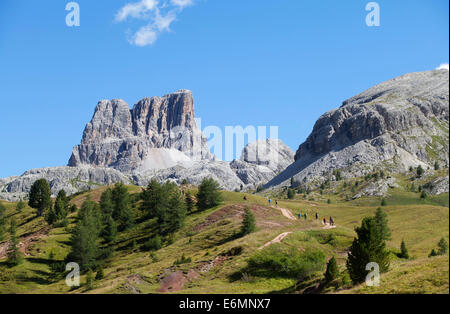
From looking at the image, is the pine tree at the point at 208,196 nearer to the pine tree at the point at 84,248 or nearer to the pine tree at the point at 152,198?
the pine tree at the point at 152,198

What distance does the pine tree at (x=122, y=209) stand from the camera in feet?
376

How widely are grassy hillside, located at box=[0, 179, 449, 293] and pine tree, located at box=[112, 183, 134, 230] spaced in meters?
3.29

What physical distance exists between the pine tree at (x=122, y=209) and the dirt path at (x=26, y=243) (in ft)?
66.2

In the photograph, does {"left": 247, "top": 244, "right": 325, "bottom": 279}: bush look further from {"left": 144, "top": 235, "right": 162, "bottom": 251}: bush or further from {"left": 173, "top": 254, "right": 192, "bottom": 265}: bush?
{"left": 144, "top": 235, "right": 162, "bottom": 251}: bush

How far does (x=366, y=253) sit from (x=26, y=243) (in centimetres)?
9245

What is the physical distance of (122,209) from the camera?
396 feet

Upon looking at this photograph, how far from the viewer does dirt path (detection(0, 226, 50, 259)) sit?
100137mm

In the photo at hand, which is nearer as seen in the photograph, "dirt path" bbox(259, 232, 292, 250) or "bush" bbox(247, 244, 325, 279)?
"bush" bbox(247, 244, 325, 279)

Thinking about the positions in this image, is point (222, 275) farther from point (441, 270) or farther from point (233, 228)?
point (441, 270)

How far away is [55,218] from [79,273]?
1492 inches

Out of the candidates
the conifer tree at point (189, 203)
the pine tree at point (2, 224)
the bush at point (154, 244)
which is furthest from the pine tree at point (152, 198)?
the pine tree at point (2, 224)

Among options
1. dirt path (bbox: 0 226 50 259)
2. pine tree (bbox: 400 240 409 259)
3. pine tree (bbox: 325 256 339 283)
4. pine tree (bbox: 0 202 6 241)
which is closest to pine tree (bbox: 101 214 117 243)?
dirt path (bbox: 0 226 50 259)
